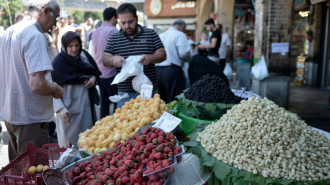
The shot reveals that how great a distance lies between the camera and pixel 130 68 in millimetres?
3461

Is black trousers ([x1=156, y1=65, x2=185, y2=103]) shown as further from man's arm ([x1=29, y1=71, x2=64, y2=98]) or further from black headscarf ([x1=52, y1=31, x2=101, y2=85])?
man's arm ([x1=29, y1=71, x2=64, y2=98])

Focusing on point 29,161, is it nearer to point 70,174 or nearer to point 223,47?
point 70,174

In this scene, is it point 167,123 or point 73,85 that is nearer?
point 167,123

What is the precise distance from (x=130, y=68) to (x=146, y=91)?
0.33 m

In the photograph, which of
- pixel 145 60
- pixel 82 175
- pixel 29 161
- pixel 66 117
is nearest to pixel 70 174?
pixel 82 175

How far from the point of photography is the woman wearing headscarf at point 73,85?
146 inches

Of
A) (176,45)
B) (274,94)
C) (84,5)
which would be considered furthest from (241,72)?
(84,5)

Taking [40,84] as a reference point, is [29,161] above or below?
below

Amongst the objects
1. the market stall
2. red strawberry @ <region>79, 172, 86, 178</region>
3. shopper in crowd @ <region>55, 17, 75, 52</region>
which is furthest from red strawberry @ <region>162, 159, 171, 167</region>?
shopper in crowd @ <region>55, 17, 75, 52</region>

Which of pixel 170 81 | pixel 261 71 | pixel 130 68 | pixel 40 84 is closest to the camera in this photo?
pixel 40 84

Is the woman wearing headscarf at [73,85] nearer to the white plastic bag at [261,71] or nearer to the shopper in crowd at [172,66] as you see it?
the shopper in crowd at [172,66]

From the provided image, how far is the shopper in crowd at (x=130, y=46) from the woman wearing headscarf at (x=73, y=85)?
375 millimetres

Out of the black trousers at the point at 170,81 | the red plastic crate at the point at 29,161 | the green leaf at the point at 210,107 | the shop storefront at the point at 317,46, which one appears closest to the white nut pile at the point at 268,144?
the green leaf at the point at 210,107

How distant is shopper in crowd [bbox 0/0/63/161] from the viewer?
2.51m
